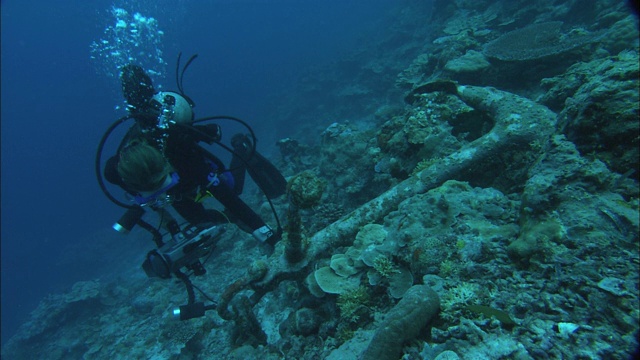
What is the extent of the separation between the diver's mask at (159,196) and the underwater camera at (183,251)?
0.52m

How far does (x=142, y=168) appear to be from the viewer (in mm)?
3318

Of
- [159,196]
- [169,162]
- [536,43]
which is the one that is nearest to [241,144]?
[169,162]

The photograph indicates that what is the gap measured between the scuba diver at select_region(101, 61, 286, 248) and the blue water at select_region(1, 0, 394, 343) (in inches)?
1021

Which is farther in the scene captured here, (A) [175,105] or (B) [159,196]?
(A) [175,105]

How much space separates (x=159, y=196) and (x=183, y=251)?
79 centimetres

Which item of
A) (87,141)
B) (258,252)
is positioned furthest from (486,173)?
(87,141)

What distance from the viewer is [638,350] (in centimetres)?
148

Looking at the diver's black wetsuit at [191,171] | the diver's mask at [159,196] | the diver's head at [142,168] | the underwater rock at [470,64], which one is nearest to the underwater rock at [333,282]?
the diver's black wetsuit at [191,171]

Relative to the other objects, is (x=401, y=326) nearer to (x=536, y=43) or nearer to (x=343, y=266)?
(x=343, y=266)

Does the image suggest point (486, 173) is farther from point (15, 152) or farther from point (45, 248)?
point (15, 152)

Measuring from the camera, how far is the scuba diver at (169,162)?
3451 mm

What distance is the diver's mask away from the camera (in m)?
3.63

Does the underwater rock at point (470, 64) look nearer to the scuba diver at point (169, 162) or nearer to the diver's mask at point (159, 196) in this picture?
the scuba diver at point (169, 162)

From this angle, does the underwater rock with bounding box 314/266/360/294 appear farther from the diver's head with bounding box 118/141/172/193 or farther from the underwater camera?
the diver's head with bounding box 118/141/172/193
